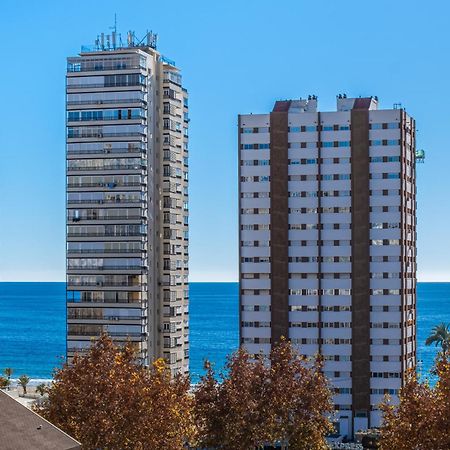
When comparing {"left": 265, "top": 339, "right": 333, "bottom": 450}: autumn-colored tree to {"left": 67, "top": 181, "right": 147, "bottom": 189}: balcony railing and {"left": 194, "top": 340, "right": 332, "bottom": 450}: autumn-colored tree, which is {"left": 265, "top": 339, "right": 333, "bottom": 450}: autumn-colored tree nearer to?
{"left": 194, "top": 340, "right": 332, "bottom": 450}: autumn-colored tree

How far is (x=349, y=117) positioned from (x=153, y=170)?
2543cm

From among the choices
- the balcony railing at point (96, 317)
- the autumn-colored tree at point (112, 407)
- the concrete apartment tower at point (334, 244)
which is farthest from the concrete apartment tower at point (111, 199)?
the autumn-colored tree at point (112, 407)

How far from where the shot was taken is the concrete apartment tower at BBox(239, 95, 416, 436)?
128500 mm

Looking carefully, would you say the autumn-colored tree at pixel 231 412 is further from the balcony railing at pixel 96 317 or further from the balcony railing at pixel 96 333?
the balcony railing at pixel 96 317

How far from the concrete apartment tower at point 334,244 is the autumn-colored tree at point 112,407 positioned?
55.4 metres

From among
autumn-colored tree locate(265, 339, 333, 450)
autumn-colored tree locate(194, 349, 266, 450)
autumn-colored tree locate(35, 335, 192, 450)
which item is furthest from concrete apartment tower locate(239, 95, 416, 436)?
autumn-colored tree locate(35, 335, 192, 450)

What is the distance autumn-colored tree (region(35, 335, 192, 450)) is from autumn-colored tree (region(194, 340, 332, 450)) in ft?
19.2

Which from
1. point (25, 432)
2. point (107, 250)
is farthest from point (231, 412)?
point (107, 250)

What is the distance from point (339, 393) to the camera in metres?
128

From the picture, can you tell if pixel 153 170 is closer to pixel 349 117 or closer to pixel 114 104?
pixel 114 104

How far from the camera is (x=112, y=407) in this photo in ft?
231

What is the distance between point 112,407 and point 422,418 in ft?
68.2

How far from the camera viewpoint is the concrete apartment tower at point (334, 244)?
128500mm

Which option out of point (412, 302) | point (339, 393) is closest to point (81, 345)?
point (339, 393)
